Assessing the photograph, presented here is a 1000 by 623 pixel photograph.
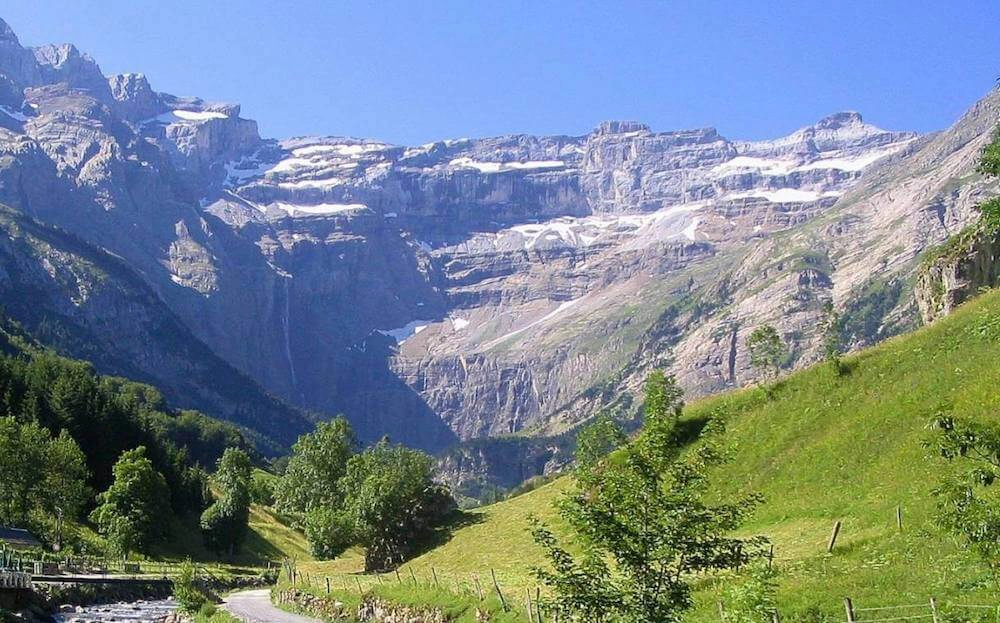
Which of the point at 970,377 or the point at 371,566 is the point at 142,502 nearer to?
the point at 371,566

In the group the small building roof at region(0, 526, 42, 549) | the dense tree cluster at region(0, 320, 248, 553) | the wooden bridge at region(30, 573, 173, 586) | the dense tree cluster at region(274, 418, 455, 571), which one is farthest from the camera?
the dense tree cluster at region(0, 320, 248, 553)

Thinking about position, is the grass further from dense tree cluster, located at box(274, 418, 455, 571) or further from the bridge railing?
the bridge railing

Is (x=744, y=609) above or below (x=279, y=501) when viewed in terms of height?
below

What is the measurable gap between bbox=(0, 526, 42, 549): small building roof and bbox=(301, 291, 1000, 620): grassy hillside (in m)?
26.4

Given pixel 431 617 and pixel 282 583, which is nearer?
pixel 431 617

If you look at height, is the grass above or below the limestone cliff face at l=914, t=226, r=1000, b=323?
below

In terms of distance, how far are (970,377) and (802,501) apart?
1459 cm

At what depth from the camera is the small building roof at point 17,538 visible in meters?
73.5

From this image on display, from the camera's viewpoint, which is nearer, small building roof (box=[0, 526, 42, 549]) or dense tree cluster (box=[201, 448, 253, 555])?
small building roof (box=[0, 526, 42, 549])

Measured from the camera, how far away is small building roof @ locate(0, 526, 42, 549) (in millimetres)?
73500

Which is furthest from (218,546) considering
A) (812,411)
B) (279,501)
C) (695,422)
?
(812,411)

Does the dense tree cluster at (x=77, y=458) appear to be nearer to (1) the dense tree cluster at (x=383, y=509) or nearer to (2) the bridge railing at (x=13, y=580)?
(1) the dense tree cluster at (x=383, y=509)

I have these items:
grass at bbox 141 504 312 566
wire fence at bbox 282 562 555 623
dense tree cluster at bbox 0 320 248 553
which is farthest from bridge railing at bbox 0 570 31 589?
grass at bbox 141 504 312 566

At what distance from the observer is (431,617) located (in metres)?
48.4
